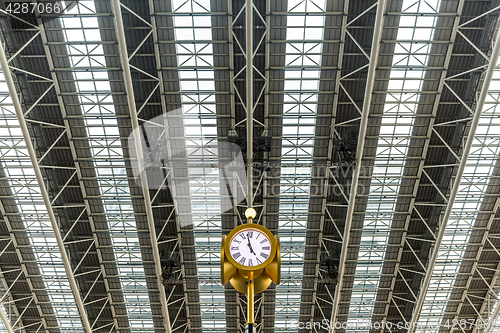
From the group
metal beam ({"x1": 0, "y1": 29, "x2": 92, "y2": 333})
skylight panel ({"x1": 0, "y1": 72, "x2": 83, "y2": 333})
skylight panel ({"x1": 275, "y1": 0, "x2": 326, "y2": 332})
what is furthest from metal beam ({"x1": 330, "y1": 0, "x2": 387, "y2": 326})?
skylight panel ({"x1": 0, "y1": 72, "x2": 83, "y2": 333})

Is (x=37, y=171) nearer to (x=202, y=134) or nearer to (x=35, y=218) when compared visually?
(x=35, y=218)

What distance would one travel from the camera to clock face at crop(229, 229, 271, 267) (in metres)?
5.26

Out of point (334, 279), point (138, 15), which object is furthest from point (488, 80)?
point (138, 15)

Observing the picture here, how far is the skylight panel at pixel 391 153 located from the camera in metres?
18.3

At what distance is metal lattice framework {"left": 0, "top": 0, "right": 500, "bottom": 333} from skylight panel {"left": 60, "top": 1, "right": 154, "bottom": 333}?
124 mm

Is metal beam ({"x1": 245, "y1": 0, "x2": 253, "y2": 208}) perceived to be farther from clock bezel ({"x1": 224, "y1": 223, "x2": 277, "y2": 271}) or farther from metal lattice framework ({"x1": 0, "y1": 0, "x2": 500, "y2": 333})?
clock bezel ({"x1": 224, "y1": 223, "x2": 277, "y2": 271})

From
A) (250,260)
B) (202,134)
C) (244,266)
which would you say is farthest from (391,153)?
(244,266)

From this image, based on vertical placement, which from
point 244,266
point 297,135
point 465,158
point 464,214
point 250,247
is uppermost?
point 297,135

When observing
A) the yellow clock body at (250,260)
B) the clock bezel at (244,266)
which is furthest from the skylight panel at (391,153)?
the yellow clock body at (250,260)

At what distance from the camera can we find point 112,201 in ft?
72.9

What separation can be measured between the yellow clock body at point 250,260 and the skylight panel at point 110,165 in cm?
1641

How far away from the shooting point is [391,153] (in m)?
21.1

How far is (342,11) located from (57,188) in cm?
1940

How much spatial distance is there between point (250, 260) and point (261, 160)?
14342 mm
